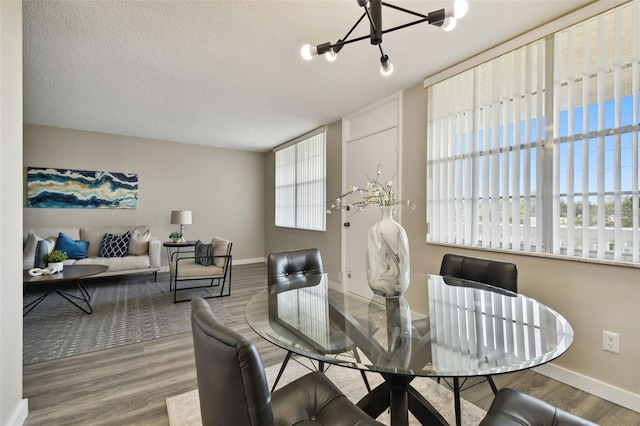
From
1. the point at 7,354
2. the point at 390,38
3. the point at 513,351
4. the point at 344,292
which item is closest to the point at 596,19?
the point at 390,38

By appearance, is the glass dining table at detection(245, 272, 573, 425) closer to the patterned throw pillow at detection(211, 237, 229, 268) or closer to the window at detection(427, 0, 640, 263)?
the window at detection(427, 0, 640, 263)

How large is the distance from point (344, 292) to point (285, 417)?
0.86 m

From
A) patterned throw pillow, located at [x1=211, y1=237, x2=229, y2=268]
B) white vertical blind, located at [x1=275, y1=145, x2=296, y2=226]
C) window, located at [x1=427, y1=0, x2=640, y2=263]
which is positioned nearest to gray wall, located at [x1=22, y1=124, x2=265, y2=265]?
white vertical blind, located at [x1=275, y1=145, x2=296, y2=226]

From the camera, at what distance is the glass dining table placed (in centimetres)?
94

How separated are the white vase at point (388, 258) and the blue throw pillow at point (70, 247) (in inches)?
188

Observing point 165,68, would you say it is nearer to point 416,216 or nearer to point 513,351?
point 416,216

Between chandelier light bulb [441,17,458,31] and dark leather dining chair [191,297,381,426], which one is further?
chandelier light bulb [441,17,458,31]

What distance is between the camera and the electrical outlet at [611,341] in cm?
180

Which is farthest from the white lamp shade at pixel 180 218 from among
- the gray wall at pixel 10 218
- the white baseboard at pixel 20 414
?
the white baseboard at pixel 20 414

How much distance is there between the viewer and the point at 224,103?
3.70 meters

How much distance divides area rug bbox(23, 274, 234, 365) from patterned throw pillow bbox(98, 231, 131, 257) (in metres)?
0.56

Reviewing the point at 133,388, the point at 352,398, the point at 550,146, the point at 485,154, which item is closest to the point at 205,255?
the point at 133,388

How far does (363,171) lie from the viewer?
388cm

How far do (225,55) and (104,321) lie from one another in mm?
2963
